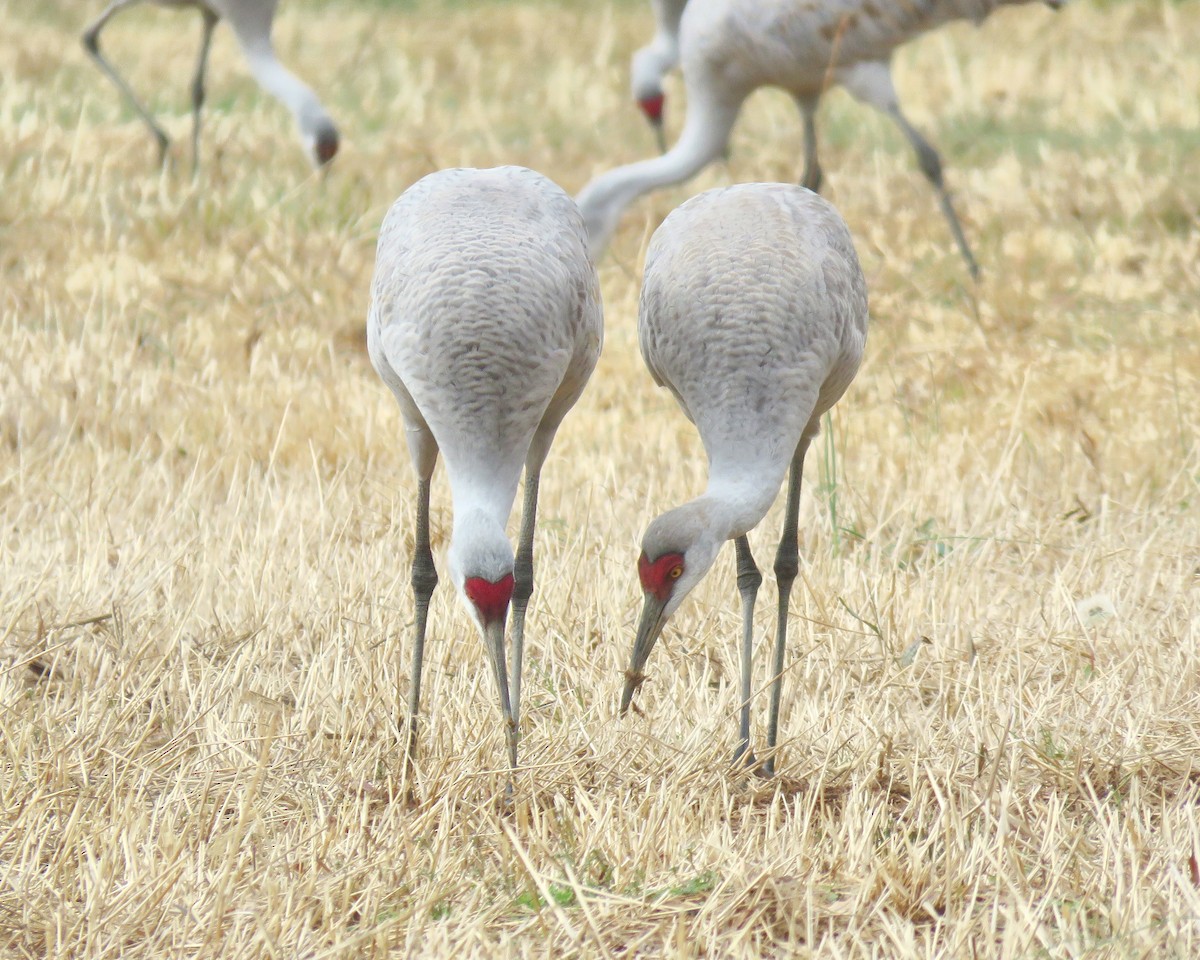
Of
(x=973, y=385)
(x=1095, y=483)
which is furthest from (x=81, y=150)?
(x=1095, y=483)

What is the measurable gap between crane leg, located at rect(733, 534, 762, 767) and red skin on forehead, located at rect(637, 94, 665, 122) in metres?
6.33

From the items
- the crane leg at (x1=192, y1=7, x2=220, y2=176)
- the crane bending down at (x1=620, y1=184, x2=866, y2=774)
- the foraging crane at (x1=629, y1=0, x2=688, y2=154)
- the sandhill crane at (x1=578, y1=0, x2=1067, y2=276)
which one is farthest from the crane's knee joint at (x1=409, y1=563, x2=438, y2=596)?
the foraging crane at (x1=629, y1=0, x2=688, y2=154)

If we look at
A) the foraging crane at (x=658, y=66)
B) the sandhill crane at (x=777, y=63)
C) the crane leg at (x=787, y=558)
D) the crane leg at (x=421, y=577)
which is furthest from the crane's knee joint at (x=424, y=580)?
the foraging crane at (x=658, y=66)

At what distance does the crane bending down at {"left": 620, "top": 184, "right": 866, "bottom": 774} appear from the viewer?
9.33 feet

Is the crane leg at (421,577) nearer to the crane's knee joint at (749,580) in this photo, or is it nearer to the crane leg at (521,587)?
the crane leg at (521,587)

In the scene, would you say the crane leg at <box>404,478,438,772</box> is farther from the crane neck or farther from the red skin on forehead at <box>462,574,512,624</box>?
the crane neck

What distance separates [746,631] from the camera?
3.30 metres

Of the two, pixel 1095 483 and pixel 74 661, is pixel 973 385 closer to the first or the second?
pixel 1095 483

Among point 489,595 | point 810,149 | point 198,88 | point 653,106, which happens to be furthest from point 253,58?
point 489,595

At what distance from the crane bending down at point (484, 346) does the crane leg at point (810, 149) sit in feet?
12.0

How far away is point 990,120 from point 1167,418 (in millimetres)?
4924

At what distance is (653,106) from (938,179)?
290 centimetres

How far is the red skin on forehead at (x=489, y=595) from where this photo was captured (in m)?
2.78

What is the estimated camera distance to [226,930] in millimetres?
2426
